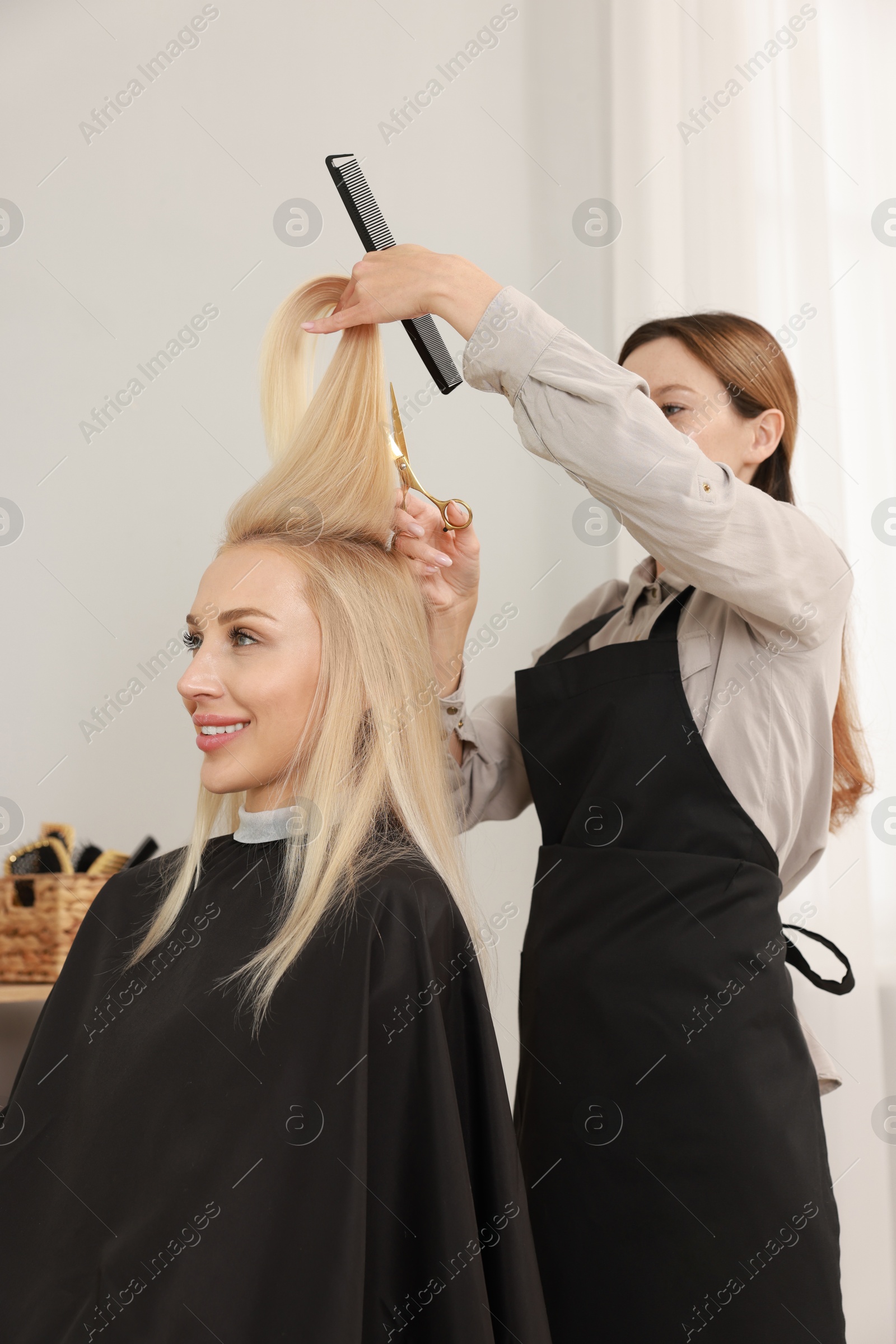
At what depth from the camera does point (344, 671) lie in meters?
1.26

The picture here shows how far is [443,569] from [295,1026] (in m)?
0.67

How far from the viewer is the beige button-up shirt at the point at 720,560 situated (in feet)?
3.71

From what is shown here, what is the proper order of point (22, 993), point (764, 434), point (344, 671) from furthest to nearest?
point (22, 993) < point (764, 434) < point (344, 671)

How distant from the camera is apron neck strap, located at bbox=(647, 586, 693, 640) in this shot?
55.6 inches

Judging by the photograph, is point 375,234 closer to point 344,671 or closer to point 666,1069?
point 344,671

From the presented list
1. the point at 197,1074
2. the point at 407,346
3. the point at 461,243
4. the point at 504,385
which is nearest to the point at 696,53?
the point at 461,243

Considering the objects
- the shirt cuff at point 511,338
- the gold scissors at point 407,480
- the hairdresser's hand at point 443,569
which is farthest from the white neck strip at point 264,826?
the shirt cuff at point 511,338

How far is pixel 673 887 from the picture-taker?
49.7 inches

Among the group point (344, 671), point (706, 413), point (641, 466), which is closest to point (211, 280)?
point (706, 413)

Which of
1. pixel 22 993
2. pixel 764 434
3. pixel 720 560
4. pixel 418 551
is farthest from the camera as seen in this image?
pixel 22 993

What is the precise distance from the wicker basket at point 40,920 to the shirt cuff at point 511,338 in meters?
1.15

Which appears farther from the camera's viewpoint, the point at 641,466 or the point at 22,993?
the point at 22,993

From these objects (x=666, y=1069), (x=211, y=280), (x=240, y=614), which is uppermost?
(x=211, y=280)

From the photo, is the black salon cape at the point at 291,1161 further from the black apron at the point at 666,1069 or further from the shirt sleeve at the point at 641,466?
the shirt sleeve at the point at 641,466
